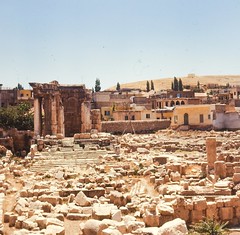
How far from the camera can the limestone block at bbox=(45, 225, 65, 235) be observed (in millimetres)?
11954

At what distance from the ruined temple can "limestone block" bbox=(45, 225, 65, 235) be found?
2349 centimetres

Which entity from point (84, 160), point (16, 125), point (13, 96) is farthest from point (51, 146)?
point (13, 96)

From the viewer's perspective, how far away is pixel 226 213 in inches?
568

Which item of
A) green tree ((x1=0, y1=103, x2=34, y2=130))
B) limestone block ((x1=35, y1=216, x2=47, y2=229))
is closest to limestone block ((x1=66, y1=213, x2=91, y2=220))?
limestone block ((x1=35, y1=216, x2=47, y2=229))

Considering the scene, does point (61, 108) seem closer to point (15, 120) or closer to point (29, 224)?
point (15, 120)

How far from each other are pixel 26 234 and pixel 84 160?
15.5m

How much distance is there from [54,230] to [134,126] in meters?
37.9

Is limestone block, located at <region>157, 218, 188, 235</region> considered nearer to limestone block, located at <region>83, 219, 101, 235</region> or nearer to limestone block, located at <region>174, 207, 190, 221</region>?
limestone block, located at <region>83, 219, 101, 235</region>

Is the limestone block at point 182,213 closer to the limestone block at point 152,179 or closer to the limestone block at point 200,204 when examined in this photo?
the limestone block at point 200,204

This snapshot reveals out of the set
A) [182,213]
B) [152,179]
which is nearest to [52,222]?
Answer: [182,213]

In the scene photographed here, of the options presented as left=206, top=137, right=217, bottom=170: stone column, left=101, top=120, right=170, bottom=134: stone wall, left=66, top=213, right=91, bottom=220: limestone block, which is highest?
left=101, top=120, right=170, bottom=134: stone wall

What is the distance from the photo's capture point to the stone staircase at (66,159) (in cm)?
2550

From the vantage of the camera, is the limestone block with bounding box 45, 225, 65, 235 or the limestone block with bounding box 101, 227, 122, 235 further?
the limestone block with bounding box 45, 225, 65, 235

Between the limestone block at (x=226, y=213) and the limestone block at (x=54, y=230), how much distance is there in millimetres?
5091
